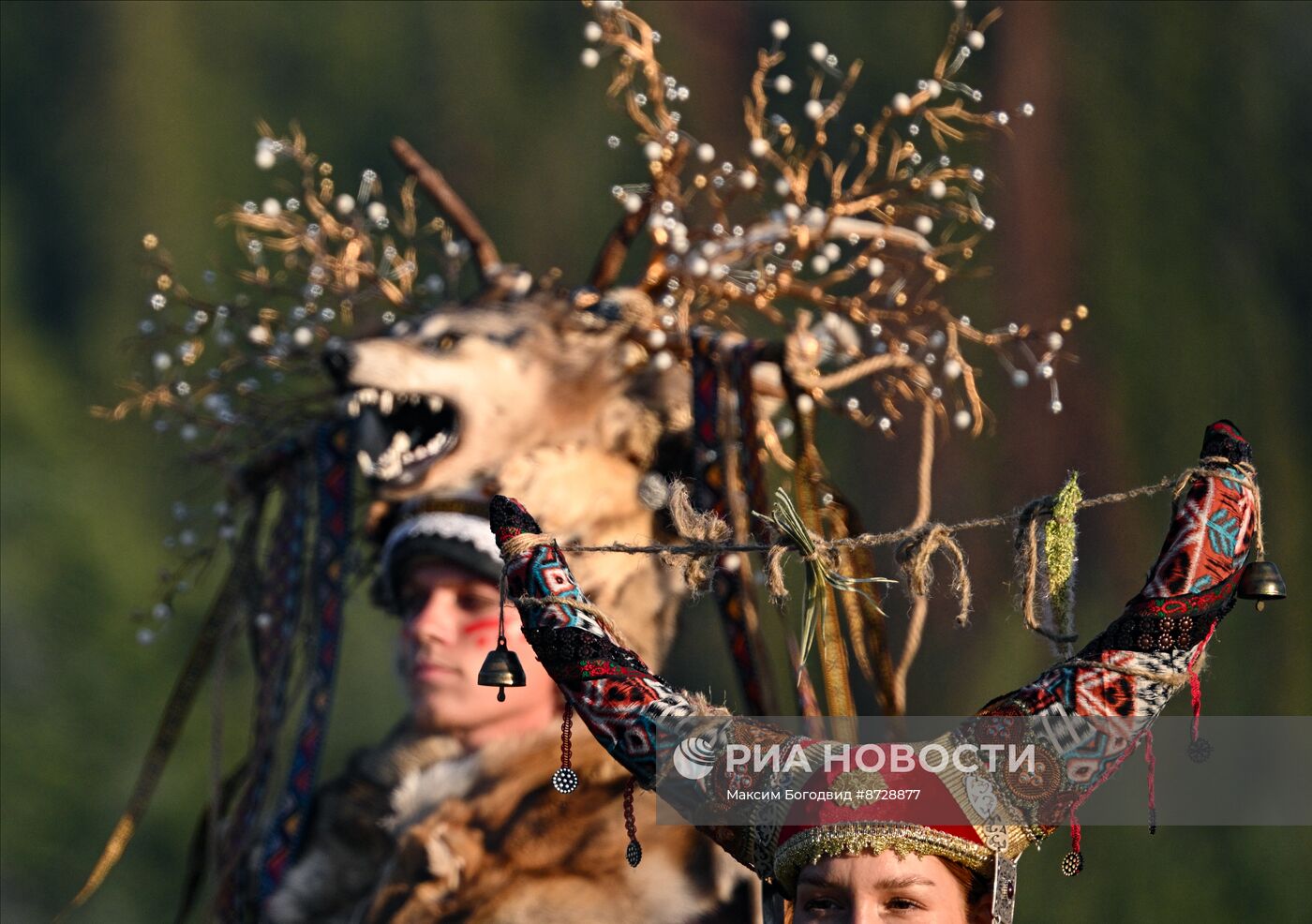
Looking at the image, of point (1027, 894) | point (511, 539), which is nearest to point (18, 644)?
point (1027, 894)

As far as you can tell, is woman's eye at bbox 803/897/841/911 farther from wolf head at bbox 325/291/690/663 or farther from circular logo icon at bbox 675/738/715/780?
wolf head at bbox 325/291/690/663

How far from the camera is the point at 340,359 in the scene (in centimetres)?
473

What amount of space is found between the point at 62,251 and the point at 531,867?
235 inches

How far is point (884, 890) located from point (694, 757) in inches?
14.0

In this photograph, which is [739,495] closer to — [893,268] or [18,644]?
[893,268]

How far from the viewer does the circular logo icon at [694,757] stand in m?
3.27

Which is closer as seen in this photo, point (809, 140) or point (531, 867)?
point (531, 867)

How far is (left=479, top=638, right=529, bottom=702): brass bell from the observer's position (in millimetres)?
3547

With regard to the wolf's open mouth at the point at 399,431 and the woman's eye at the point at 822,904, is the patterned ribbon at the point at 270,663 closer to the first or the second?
the wolf's open mouth at the point at 399,431

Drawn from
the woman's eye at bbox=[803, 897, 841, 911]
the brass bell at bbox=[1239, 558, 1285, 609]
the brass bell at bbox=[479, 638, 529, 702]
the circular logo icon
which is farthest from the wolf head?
the brass bell at bbox=[1239, 558, 1285, 609]

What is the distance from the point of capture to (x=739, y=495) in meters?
4.58

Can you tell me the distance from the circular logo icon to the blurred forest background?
2.01 metres

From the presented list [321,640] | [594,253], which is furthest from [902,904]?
[594,253]

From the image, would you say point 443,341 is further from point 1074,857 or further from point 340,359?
point 1074,857
